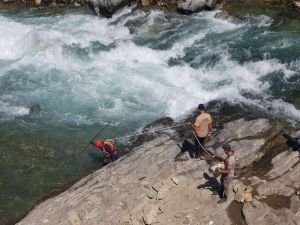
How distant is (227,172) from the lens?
1276 cm

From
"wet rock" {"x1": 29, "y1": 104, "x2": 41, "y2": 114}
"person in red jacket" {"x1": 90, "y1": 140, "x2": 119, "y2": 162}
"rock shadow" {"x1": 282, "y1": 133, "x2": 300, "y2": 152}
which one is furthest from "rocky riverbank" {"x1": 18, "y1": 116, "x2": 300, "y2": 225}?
"wet rock" {"x1": 29, "y1": 104, "x2": 41, "y2": 114}

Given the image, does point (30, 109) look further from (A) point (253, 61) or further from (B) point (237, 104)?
(A) point (253, 61)

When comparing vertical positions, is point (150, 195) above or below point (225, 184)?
below

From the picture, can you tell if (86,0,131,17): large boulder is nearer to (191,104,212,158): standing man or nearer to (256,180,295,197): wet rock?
(191,104,212,158): standing man

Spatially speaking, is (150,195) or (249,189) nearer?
(249,189)

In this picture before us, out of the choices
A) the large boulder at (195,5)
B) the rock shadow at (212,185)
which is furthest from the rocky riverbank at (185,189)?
the large boulder at (195,5)

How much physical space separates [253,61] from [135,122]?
616 cm

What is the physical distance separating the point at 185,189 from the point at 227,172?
1675 mm

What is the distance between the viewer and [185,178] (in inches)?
560

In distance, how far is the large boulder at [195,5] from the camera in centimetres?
2616

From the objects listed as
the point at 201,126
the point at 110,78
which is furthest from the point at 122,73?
the point at 201,126

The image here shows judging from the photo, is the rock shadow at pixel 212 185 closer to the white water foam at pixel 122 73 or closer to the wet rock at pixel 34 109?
the white water foam at pixel 122 73

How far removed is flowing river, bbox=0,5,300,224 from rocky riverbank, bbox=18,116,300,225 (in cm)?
177

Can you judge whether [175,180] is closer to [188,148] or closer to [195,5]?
[188,148]
